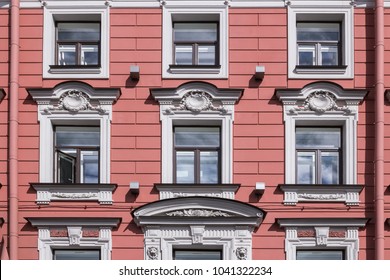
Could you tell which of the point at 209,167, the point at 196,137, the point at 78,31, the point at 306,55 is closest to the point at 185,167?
the point at 209,167

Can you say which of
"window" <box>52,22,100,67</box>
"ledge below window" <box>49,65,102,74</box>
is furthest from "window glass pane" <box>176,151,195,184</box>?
"window" <box>52,22,100,67</box>

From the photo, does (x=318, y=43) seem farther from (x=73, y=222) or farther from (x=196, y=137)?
(x=73, y=222)

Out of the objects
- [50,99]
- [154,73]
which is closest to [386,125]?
[154,73]

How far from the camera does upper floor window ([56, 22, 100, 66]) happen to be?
75.3 ft

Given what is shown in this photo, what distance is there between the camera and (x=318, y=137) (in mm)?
22625

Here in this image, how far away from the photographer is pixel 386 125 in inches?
877

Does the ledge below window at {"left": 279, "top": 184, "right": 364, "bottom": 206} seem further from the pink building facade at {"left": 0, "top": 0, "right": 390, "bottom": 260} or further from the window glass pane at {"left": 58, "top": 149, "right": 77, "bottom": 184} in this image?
the window glass pane at {"left": 58, "top": 149, "right": 77, "bottom": 184}

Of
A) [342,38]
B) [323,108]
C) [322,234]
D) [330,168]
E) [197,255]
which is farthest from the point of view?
[342,38]

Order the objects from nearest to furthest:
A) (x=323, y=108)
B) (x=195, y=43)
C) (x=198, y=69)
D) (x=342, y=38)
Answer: (x=323, y=108) → (x=198, y=69) → (x=342, y=38) → (x=195, y=43)

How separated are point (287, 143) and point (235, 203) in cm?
159

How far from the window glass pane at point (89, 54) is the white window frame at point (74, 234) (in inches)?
127

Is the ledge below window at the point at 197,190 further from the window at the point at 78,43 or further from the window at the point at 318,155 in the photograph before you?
the window at the point at 78,43

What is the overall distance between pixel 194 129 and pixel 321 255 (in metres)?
3.47

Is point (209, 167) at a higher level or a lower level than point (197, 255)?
higher
